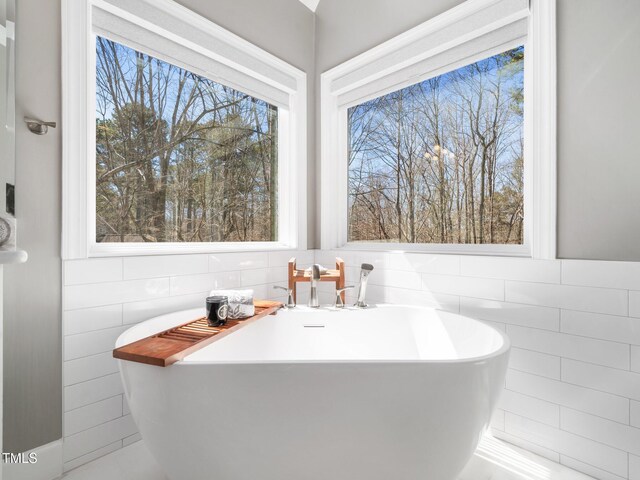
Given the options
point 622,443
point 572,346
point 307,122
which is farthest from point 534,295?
point 307,122

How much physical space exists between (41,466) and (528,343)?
6.50 ft

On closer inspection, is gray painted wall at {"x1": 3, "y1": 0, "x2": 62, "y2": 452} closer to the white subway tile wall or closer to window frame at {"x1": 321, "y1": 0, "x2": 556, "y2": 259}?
the white subway tile wall

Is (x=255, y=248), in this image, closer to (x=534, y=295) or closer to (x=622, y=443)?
(x=534, y=295)

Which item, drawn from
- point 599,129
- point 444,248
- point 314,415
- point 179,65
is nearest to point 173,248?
point 179,65

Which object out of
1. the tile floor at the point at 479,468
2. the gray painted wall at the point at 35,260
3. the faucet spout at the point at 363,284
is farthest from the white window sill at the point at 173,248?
the tile floor at the point at 479,468

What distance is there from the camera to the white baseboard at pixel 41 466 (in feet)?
3.79

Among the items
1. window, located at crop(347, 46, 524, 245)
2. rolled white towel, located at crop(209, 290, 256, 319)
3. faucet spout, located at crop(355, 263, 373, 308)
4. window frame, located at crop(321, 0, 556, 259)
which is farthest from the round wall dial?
window, located at crop(347, 46, 524, 245)

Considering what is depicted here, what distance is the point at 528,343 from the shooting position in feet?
4.59

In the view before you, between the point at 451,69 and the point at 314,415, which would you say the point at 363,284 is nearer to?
the point at 314,415

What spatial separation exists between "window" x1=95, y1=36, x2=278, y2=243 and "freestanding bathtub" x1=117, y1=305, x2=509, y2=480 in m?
0.95

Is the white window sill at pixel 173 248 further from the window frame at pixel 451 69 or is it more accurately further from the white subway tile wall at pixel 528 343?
the window frame at pixel 451 69

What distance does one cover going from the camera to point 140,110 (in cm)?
161

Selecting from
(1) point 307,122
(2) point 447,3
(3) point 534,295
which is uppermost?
(2) point 447,3

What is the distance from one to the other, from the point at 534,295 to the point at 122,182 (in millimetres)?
1931
